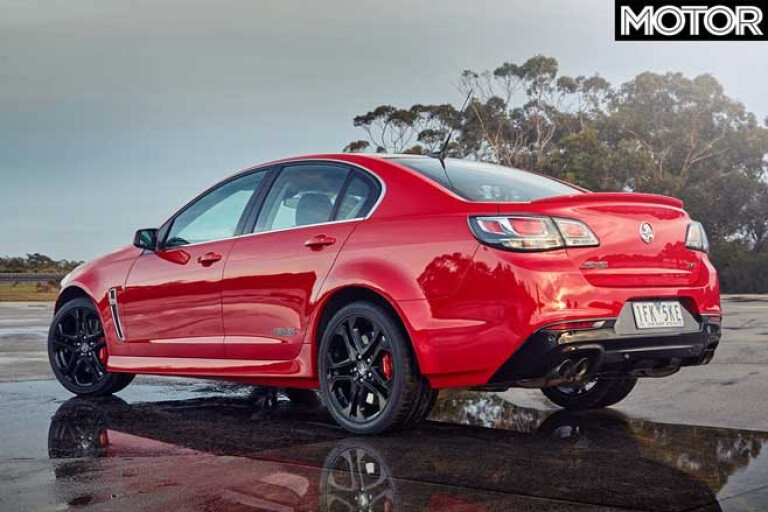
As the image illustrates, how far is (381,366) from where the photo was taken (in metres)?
5.61

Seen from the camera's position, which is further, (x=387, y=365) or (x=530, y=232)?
(x=387, y=365)

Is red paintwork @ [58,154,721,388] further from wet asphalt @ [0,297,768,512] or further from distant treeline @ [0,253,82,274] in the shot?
distant treeline @ [0,253,82,274]

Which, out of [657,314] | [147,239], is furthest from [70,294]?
[657,314]

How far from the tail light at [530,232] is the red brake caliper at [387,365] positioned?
36.4 inches

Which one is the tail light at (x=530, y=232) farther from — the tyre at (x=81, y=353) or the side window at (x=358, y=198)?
the tyre at (x=81, y=353)

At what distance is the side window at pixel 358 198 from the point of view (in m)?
5.80

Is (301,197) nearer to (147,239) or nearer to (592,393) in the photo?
(147,239)

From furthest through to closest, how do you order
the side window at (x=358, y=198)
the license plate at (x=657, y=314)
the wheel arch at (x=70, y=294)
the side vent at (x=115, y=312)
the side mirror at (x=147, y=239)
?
the wheel arch at (x=70, y=294) → the side vent at (x=115, y=312) → the side mirror at (x=147, y=239) → the side window at (x=358, y=198) → the license plate at (x=657, y=314)

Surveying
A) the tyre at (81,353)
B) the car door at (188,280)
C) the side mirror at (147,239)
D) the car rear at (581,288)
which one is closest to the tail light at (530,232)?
the car rear at (581,288)

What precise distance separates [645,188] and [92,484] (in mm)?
47986

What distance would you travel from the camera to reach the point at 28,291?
135 ft

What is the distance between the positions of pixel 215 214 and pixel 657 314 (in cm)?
312

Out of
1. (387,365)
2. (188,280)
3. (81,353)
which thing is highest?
(188,280)

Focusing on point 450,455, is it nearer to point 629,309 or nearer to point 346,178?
point 629,309
